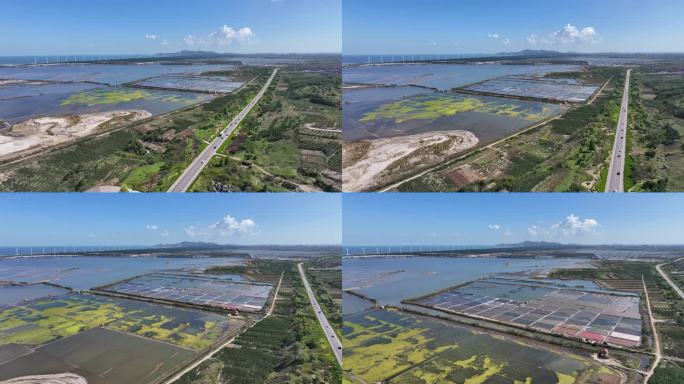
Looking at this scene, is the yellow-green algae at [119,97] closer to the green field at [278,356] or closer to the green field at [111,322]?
the green field at [111,322]

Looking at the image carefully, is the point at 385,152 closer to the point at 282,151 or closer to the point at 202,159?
the point at 282,151

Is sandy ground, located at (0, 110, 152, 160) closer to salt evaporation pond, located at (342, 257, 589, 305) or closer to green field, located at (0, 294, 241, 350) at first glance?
green field, located at (0, 294, 241, 350)

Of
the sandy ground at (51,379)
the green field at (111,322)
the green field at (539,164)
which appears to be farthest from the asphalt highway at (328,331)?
the sandy ground at (51,379)

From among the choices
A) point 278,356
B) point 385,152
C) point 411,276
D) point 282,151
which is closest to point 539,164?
point 385,152

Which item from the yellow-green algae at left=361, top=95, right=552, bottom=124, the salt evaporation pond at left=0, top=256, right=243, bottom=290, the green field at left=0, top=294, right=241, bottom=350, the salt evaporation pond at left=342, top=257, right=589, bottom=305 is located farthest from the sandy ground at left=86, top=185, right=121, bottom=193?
the salt evaporation pond at left=0, top=256, right=243, bottom=290

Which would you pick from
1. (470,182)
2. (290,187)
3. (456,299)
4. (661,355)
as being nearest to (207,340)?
(290,187)

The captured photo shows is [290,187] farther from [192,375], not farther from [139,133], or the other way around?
[139,133]
